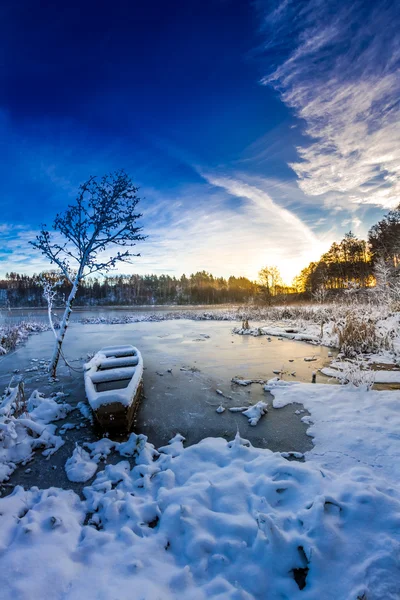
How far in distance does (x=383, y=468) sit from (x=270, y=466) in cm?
140

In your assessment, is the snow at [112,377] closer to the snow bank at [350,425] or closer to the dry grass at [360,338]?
the snow bank at [350,425]

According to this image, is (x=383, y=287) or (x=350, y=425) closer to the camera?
(x=350, y=425)

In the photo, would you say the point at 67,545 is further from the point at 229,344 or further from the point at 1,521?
the point at 229,344

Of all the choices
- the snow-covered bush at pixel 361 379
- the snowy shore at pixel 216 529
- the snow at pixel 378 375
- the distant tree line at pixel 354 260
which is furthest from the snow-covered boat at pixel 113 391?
the distant tree line at pixel 354 260

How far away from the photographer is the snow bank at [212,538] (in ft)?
6.43

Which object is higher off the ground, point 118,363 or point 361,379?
point 118,363

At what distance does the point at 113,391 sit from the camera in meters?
4.82

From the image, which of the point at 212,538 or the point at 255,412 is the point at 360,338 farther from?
the point at 212,538

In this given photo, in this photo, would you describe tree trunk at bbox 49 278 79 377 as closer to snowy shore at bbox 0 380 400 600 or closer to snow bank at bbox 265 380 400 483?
snowy shore at bbox 0 380 400 600

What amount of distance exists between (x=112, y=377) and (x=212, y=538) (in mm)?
4135

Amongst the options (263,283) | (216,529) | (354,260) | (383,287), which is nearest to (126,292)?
(263,283)

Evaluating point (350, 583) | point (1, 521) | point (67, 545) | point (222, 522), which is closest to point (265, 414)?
point (222, 522)

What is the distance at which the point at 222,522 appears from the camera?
2566 mm

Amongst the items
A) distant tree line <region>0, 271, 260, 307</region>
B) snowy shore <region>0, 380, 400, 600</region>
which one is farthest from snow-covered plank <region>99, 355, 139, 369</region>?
distant tree line <region>0, 271, 260, 307</region>
